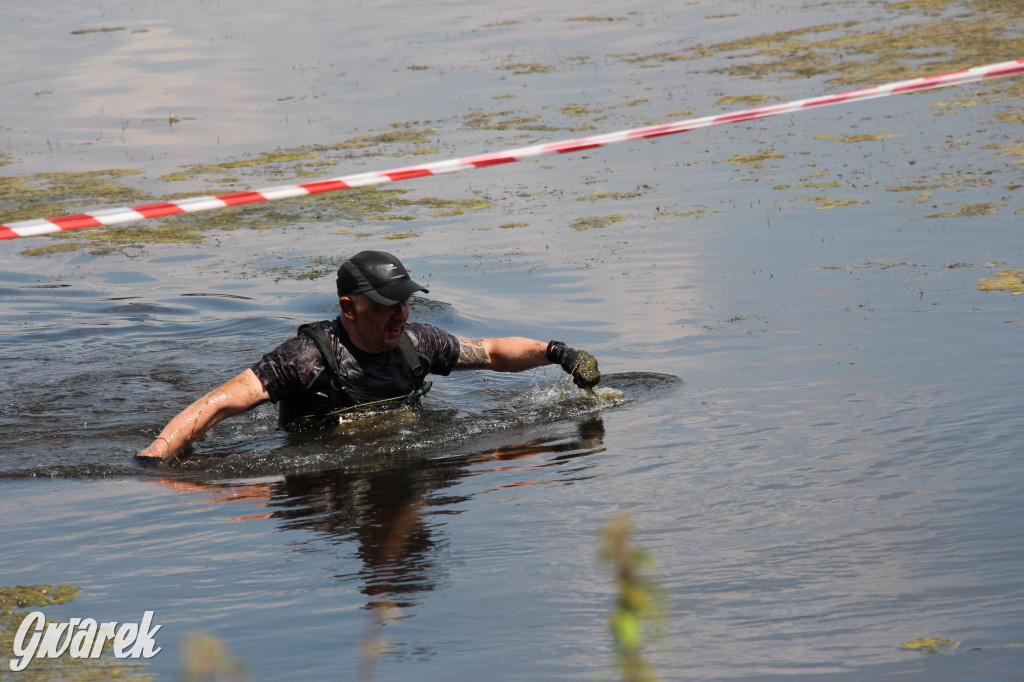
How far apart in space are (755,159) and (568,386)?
21.2ft

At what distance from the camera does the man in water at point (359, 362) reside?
5.40 metres

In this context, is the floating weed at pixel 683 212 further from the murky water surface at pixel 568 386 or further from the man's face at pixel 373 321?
the man's face at pixel 373 321

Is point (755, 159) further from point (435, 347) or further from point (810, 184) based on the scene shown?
point (435, 347)

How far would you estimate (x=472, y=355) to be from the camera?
6.08 m

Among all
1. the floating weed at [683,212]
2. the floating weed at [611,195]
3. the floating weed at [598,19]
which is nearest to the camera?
the floating weed at [683,212]

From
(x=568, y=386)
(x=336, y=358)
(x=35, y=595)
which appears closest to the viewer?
(x=35, y=595)

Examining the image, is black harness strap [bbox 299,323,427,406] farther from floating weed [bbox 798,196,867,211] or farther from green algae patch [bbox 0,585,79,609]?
floating weed [bbox 798,196,867,211]

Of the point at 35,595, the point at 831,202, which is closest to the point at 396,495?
the point at 35,595

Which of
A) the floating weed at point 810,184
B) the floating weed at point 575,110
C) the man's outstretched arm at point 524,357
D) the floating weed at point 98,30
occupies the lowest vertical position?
the man's outstretched arm at point 524,357

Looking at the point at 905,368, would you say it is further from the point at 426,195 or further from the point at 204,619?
the point at 426,195

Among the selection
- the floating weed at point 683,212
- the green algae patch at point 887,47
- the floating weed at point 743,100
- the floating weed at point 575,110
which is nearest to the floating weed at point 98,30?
the green algae patch at point 887,47

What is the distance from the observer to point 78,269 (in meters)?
10.8

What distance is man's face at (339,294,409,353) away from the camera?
5480 millimetres

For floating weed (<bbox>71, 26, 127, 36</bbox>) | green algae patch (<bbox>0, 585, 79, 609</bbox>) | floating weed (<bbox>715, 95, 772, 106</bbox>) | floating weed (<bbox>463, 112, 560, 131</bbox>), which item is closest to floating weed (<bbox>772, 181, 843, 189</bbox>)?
floating weed (<bbox>715, 95, 772, 106</bbox>)
